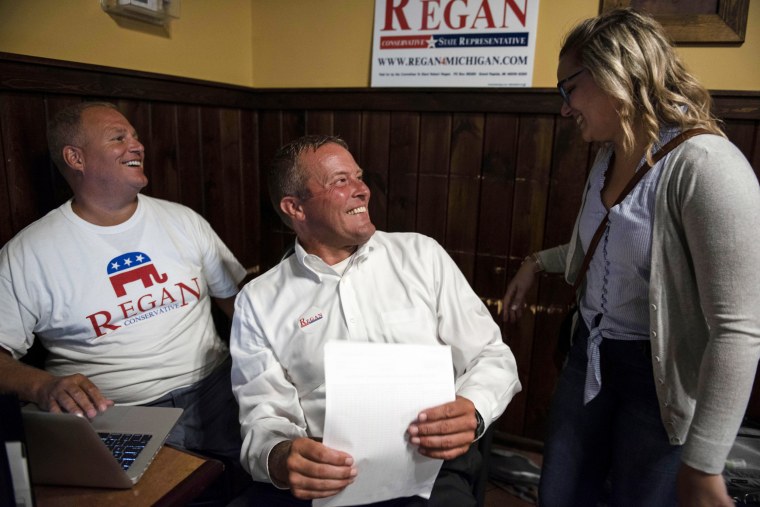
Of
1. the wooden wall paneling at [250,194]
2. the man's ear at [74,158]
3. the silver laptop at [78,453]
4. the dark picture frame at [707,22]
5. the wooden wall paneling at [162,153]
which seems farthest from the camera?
the wooden wall paneling at [250,194]

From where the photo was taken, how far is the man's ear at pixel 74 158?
1.61 meters

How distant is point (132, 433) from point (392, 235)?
849mm

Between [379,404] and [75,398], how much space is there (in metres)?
0.69

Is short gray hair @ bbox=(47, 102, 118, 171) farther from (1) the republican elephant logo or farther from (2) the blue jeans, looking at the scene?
(2) the blue jeans

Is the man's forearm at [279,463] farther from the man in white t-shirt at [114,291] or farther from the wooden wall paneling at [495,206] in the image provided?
the wooden wall paneling at [495,206]

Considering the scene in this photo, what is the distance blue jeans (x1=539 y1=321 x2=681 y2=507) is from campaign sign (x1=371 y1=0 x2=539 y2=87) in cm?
119

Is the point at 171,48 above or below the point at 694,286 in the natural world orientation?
above

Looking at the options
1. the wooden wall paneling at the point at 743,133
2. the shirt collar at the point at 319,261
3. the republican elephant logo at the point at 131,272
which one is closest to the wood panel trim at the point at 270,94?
the wooden wall paneling at the point at 743,133

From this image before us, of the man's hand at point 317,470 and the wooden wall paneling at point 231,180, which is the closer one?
the man's hand at point 317,470

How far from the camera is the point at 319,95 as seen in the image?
94.5 inches

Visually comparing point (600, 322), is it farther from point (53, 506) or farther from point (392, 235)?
point (53, 506)

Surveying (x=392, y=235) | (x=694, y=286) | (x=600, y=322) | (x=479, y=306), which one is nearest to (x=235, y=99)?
(x=392, y=235)

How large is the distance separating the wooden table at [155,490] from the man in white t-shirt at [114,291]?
48 centimetres

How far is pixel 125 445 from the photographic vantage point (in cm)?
107
